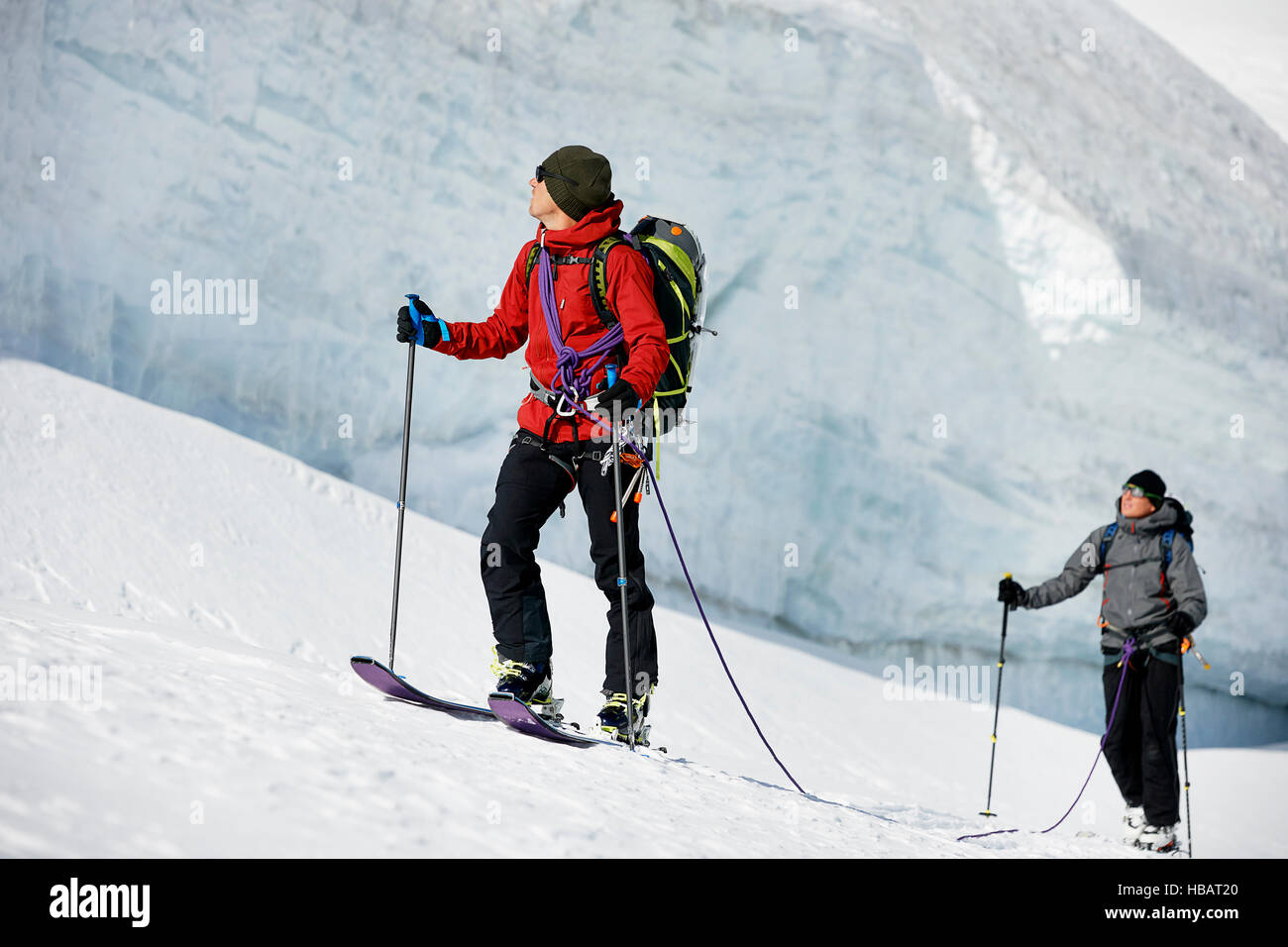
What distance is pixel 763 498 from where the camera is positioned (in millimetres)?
7367

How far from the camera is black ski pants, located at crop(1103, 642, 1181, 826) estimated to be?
4.41m

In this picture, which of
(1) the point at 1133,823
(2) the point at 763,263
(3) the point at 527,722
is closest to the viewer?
(3) the point at 527,722

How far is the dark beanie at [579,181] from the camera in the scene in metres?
3.14

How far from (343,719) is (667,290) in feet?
4.88

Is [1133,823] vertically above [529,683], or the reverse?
[529,683]

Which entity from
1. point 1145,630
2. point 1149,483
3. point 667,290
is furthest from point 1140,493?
point 667,290

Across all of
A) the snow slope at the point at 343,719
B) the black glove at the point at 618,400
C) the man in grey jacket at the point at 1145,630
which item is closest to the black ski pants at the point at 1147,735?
the man in grey jacket at the point at 1145,630

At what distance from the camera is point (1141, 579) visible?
4.55 m

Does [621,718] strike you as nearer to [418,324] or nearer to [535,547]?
[535,547]

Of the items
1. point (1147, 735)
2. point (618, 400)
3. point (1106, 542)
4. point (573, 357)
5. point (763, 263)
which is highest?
point (763, 263)

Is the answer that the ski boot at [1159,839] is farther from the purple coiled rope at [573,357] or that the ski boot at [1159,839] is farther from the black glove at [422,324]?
the black glove at [422,324]

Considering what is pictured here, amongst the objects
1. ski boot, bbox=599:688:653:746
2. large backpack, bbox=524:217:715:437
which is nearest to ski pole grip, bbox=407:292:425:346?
large backpack, bbox=524:217:715:437

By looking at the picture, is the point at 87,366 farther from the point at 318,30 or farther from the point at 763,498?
the point at 763,498

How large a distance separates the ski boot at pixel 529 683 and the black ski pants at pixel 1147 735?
8.05 feet
